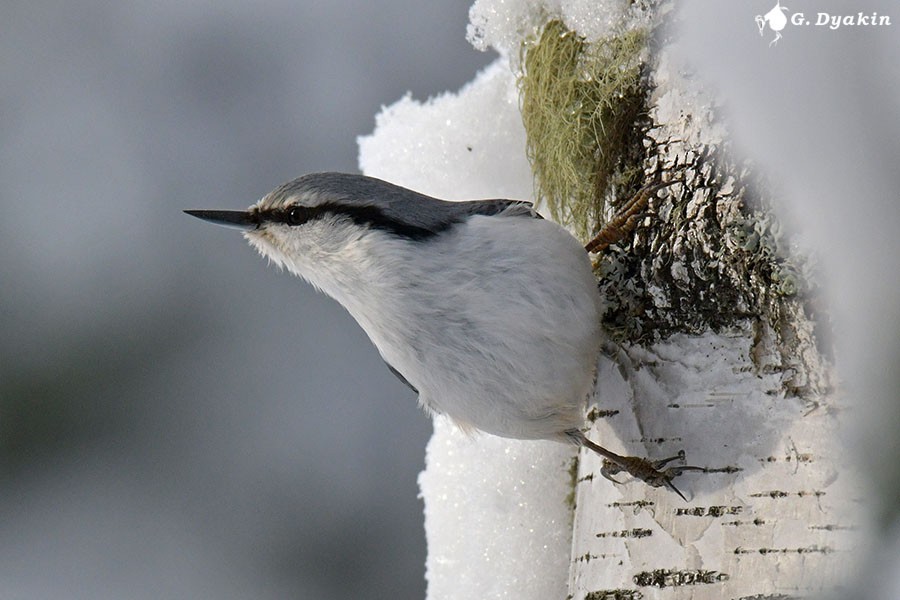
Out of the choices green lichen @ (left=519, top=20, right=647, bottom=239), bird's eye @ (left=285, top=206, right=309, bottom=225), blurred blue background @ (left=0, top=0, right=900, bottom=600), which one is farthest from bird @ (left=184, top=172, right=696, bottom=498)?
blurred blue background @ (left=0, top=0, right=900, bottom=600)

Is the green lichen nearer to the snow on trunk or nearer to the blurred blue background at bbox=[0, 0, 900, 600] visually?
the snow on trunk

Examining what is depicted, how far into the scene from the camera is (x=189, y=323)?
446 centimetres

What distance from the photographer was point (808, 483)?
4.87ft

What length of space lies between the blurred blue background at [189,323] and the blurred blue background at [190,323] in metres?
0.01

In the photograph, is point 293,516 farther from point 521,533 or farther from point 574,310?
point 574,310

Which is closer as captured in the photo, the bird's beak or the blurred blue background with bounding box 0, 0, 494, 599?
the bird's beak

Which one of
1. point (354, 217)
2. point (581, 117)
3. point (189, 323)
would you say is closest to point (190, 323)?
point (189, 323)

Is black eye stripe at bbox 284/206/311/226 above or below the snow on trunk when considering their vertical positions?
above

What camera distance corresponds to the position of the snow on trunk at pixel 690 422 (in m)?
1.50

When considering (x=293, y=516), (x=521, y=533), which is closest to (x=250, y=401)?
(x=293, y=516)

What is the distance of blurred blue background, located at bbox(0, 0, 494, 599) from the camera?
4.11 m

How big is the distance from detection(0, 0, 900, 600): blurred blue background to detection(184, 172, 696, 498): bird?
2437mm

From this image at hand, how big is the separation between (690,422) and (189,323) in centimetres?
323

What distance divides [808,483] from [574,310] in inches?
22.5
